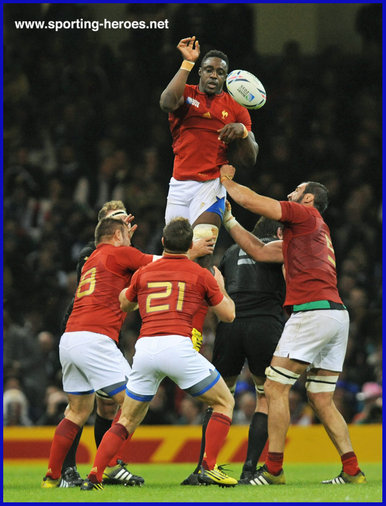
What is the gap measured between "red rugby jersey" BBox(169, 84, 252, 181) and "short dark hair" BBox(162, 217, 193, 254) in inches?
41.1

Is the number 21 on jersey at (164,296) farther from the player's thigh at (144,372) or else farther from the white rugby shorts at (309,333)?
the white rugby shorts at (309,333)

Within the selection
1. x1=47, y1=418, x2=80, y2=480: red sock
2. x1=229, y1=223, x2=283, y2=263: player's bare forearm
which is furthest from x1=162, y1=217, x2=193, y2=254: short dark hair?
x1=47, y1=418, x2=80, y2=480: red sock

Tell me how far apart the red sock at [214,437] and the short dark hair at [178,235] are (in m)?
1.32

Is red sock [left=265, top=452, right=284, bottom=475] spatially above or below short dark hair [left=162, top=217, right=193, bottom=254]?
below

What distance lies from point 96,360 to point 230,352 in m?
1.39

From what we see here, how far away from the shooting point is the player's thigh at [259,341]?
27.7ft

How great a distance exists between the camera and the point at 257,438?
834cm

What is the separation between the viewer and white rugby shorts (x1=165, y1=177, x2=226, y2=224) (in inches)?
318

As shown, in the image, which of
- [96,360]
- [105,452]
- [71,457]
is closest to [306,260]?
[96,360]

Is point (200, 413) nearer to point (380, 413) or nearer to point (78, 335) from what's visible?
point (380, 413)

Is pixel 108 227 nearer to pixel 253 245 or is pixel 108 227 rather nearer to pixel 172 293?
pixel 172 293

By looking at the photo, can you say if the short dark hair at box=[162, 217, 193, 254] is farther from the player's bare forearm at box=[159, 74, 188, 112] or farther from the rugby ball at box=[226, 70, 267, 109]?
the rugby ball at box=[226, 70, 267, 109]

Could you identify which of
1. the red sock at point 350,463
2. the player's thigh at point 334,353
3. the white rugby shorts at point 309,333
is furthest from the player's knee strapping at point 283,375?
the red sock at point 350,463

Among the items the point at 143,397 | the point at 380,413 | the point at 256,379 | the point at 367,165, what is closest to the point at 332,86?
the point at 367,165
